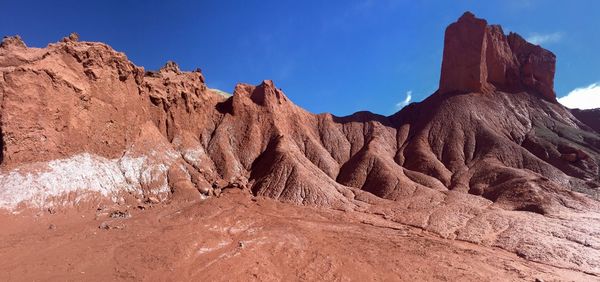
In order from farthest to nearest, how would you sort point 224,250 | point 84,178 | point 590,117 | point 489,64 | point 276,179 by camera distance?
1. point 489,64
2. point 590,117
3. point 276,179
4. point 84,178
5. point 224,250

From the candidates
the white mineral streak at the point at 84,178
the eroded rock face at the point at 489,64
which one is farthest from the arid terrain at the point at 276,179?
the eroded rock face at the point at 489,64

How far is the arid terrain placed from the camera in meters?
24.3

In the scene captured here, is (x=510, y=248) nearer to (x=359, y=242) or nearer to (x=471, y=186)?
(x=359, y=242)

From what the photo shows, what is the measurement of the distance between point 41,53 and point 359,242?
38.3 meters

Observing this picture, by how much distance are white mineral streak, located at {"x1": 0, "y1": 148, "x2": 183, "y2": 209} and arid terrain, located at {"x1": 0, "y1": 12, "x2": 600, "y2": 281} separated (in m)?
0.13

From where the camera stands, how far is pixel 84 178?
33500 millimetres

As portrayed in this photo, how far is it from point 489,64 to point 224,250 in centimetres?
6694

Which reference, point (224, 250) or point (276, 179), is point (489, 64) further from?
point (224, 250)

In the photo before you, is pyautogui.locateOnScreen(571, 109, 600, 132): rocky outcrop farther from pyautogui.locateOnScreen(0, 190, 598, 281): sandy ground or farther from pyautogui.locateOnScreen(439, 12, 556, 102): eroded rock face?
pyautogui.locateOnScreen(0, 190, 598, 281): sandy ground

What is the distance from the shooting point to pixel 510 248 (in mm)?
29891

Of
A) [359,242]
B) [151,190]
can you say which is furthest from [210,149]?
[359,242]

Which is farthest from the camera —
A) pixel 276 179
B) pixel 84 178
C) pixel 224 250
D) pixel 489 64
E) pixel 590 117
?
pixel 489 64

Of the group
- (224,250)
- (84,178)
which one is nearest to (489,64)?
(224,250)

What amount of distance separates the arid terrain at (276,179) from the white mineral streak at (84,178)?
133mm
